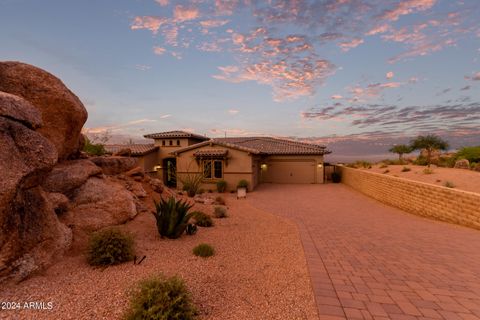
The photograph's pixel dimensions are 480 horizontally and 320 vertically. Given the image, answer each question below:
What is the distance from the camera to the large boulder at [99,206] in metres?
6.24

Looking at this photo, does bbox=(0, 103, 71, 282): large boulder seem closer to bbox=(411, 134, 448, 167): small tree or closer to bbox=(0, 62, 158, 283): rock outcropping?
bbox=(0, 62, 158, 283): rock outcropping

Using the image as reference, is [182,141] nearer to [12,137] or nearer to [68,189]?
[68,189]

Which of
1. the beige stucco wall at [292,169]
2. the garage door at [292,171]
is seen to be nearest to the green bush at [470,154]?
the beige stucco wall at [292,169]

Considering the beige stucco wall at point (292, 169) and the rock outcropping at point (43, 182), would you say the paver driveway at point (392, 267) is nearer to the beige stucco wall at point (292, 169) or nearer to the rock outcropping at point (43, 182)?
the rock outcropping at point (43, 182)

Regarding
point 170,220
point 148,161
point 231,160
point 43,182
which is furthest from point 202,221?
point 148,161

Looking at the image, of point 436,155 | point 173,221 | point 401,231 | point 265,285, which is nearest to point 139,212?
point 173,221

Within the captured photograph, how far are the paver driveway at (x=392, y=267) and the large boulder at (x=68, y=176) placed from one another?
689 centimetres

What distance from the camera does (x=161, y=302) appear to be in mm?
3369

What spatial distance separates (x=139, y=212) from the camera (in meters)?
8.41

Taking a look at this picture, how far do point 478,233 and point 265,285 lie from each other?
8624mm

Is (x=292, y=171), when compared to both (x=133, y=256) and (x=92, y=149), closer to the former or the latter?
(x=92, y=149)

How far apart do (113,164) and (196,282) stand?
747cm

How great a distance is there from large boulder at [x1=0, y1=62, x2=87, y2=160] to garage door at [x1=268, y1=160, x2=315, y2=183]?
20.1 meters

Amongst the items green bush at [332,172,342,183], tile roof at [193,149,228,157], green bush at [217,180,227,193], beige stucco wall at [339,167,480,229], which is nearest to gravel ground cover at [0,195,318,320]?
beige stucco wall at [339,167,480,229]
